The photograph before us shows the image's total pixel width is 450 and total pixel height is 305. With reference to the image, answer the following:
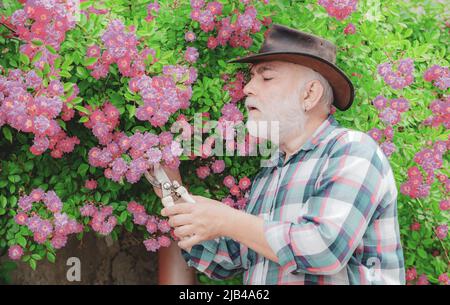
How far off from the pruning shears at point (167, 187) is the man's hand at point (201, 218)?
5cm

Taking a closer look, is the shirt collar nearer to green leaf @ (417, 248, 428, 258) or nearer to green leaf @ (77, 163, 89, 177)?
green leaf @ (77, 163, 89, 177)

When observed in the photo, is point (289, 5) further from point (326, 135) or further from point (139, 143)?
point (139, 143)

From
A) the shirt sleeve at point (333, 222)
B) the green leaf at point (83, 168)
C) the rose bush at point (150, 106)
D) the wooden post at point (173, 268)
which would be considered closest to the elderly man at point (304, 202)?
the shirt sleeve at point (333, 222)

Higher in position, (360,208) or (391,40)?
(391,40)

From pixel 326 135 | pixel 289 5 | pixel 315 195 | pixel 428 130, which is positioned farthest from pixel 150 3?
pixel 428 130

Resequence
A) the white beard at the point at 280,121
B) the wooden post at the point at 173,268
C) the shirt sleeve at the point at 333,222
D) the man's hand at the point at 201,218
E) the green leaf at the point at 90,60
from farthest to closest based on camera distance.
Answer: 1. the wooden post at the point at 173,268
2. the white beard at the point at 280,121
3. the green leaf at the point at 90,60
4. the man's hand at the point at 201,218
5. the shirt sleeve at the point at 333,222

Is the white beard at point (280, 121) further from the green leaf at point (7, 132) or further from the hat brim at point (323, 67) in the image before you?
the green leaf at point (7, 132)

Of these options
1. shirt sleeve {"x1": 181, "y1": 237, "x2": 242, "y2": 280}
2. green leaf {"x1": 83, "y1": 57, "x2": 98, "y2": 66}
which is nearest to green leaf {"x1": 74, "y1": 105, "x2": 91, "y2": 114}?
green leaf {"x1": 83, "y1": 57, "x2": 98, "y2": 66}

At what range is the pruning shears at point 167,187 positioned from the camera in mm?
2000

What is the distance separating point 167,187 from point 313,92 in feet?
2.21

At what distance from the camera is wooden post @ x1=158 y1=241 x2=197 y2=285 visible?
2.85 m
